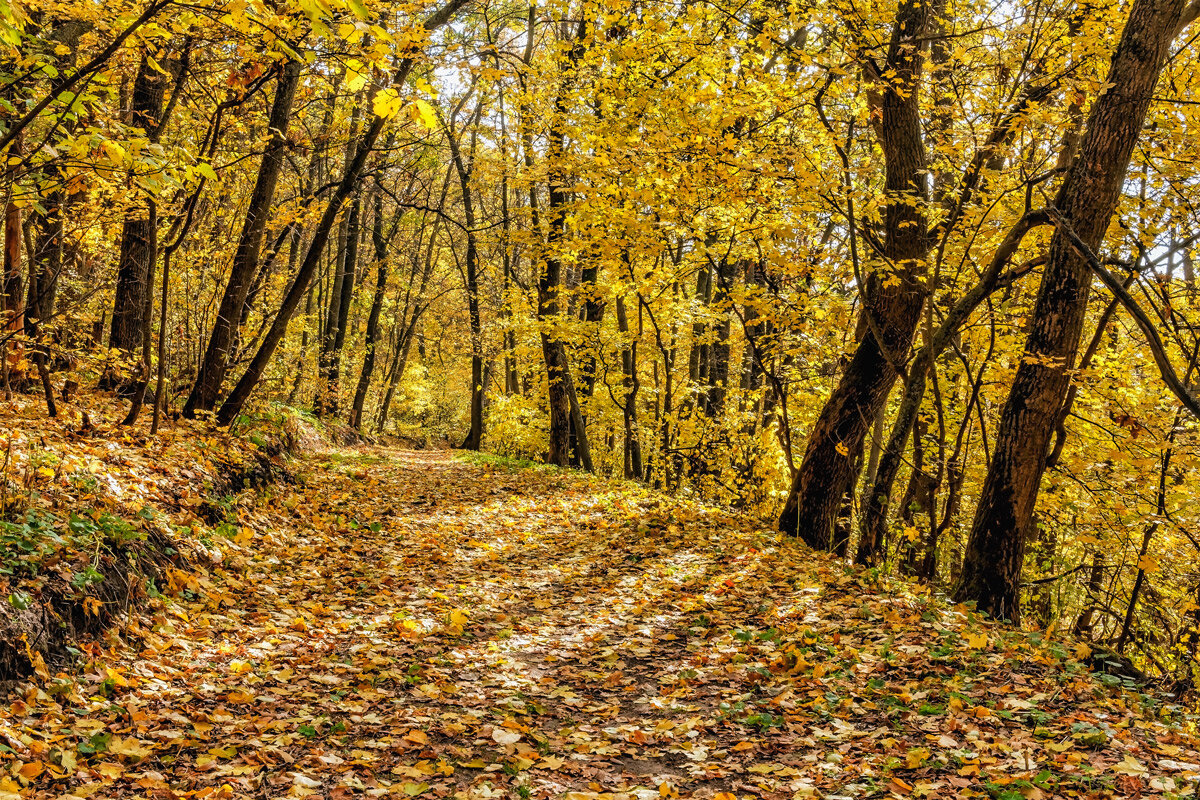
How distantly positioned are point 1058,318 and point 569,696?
4838 millimetres

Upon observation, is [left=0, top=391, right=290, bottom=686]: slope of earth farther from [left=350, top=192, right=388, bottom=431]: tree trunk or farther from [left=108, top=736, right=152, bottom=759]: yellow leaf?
[left=350, top=192, right=388, bottom=431]: tree trunk

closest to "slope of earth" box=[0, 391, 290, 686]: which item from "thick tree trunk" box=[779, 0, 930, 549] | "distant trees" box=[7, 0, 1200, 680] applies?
A: "distant trees" box=[7, 0, 1200, 680]

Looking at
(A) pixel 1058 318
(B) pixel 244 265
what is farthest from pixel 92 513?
(A) pixel 1058 318

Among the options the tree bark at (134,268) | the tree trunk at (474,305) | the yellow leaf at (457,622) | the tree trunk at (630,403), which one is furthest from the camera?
the tree trunk at (474,305)

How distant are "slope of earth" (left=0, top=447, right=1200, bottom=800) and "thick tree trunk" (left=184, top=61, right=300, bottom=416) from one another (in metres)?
2.22

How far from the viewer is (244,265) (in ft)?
29.2

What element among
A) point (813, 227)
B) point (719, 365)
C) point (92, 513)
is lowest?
point (92, 513)

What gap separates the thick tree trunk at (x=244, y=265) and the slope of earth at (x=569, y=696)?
222 cm

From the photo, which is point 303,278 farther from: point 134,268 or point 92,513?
point 92,513

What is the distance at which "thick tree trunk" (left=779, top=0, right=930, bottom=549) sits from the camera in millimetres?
7582

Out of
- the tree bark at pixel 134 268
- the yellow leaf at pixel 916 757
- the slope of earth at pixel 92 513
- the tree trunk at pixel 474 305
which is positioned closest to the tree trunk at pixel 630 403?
the tree trunk at pixel 474 305

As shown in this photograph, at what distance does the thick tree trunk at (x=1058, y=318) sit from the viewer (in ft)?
18.2

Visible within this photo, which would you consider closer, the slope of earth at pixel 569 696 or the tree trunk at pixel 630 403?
the slope of earth at pixel 569 696

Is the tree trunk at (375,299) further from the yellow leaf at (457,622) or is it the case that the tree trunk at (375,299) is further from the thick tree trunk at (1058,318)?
the thick tree trunk at (1058,318)
